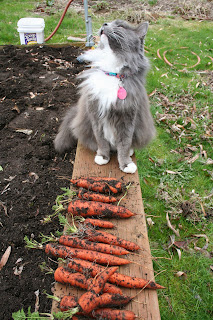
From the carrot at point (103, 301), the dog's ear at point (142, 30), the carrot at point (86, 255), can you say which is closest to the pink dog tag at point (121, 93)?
the dog's ear at point (142, 30)

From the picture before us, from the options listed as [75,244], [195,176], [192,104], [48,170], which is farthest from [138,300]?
[192,104]

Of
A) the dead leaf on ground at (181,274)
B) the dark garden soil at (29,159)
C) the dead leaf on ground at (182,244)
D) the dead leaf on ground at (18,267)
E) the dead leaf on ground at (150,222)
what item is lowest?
the dead leaf on ground at (181,274)

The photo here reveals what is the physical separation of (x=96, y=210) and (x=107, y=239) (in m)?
0.26

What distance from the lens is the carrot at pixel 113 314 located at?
134 cm

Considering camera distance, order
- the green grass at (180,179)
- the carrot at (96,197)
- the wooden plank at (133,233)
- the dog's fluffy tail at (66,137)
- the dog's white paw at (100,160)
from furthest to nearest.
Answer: the dog's fluffy tail at (66,137), the dog's white paw at (100,160), the green grass at (180,179), the carrot at (96,197), the wooden plank at (133,233)

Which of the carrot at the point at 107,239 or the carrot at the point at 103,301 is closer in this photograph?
the carrot at the point at 103,301

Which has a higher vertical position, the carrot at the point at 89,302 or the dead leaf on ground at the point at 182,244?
the carrot at the point at 89,302

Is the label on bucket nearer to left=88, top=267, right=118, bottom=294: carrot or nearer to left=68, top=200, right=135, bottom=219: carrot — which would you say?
left=68, top=200, right=135, bottom=219: carrot

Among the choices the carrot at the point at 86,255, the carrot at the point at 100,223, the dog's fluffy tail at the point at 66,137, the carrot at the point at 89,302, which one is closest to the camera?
the carrot at the point at 89,302

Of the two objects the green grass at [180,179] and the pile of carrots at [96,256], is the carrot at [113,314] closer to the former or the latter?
the pile of carrots at [96,256]

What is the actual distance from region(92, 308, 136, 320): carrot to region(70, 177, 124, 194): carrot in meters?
0.94

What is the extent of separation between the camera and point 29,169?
271cm

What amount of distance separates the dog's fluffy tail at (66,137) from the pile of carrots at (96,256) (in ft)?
2.72

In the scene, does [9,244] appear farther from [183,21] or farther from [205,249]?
[183,21]
